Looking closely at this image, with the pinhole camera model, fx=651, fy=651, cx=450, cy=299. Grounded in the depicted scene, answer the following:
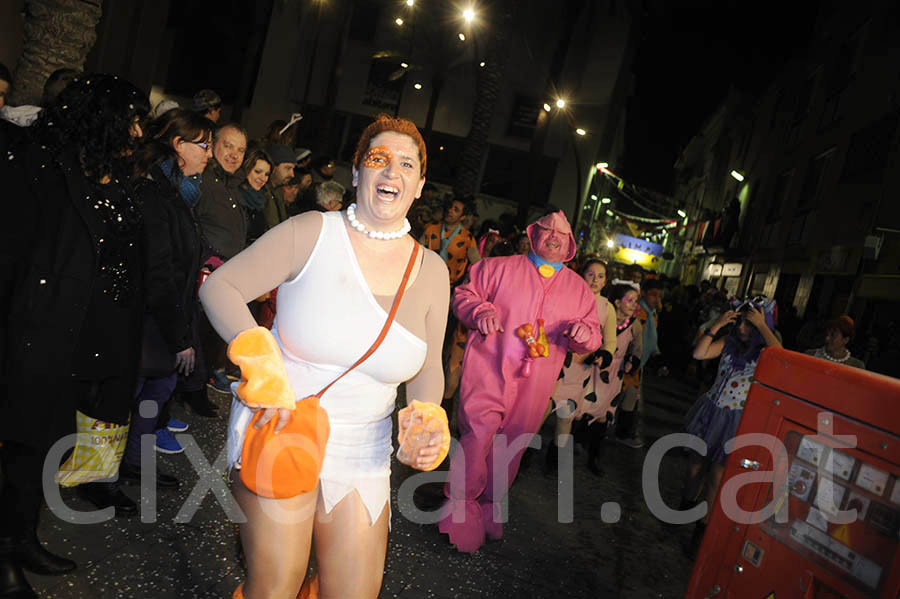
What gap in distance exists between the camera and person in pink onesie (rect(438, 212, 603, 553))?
4188 mm

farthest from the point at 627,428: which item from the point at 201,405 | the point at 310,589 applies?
the point at 310,589

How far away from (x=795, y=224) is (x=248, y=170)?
63.3ft

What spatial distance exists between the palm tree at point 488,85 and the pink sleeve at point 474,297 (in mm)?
15169

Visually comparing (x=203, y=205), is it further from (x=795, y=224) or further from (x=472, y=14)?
(x=795, y=224)

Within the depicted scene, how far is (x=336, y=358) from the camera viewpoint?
81.8 inches

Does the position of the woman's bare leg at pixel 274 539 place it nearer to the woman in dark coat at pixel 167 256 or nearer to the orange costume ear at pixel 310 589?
the orange costume ear at pixel 310 589

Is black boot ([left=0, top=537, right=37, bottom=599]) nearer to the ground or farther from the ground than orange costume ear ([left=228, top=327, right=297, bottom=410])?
nearer to the ground

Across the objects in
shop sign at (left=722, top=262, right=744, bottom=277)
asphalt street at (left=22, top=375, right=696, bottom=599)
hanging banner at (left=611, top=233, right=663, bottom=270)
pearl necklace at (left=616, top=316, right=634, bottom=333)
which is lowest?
asphalt street at (left=22, top=375, right=696, bottom=599)

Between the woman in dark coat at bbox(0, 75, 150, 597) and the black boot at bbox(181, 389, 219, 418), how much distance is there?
2.47m

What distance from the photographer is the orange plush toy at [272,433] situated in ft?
6.12

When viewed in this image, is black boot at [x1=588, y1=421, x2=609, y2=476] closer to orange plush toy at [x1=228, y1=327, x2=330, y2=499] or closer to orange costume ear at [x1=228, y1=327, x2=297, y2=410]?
orange plush toy at [x1=228, y1=327, x2=330, y2=499]

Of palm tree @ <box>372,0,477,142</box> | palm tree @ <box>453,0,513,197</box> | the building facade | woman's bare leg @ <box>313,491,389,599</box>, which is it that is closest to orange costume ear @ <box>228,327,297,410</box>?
woman's bare leg @ <box>313,491,389,599</box>

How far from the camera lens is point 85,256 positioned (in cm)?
270

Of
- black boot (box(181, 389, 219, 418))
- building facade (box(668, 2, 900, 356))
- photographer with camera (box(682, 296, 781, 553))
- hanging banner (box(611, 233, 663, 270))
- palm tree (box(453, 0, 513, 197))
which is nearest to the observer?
photographer with camera (box(682, 296, 781, 553))
